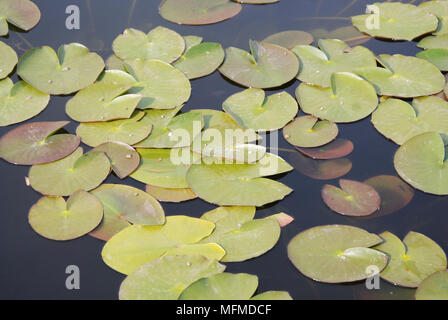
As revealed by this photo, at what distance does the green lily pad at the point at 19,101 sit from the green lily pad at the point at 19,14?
1.70 ft

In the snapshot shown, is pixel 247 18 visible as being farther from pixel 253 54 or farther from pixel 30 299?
pixel 30 299


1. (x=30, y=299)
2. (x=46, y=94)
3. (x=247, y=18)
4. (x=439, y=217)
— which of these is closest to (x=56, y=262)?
(x=30, y=299)

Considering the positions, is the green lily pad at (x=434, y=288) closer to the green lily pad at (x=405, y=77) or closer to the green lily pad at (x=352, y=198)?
the green lily pad at (x=352, y=198)

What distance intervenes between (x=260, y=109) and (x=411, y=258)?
39.9 inches

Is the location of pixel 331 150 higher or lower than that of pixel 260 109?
lower

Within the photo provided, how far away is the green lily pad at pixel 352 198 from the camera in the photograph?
1978 mm

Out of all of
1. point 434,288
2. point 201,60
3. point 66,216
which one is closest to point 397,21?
point 201,60

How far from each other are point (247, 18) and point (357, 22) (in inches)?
27.2

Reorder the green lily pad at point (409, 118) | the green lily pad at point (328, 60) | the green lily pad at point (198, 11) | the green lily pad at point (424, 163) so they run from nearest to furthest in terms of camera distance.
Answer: the green lily pad at point (424, 163)
the green lily pad at point (409, 118)
the green lily pad at point (328, 60)
the green lily pad at point (198, 11)

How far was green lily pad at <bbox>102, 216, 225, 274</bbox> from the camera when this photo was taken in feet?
5.85

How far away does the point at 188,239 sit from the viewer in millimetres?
1846

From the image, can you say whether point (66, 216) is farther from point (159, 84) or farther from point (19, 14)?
point (19, 14)

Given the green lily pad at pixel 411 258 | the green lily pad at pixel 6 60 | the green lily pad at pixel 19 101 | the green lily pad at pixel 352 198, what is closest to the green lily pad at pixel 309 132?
the green lily pad at pixel 352 198

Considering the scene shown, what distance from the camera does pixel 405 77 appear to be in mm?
2564
